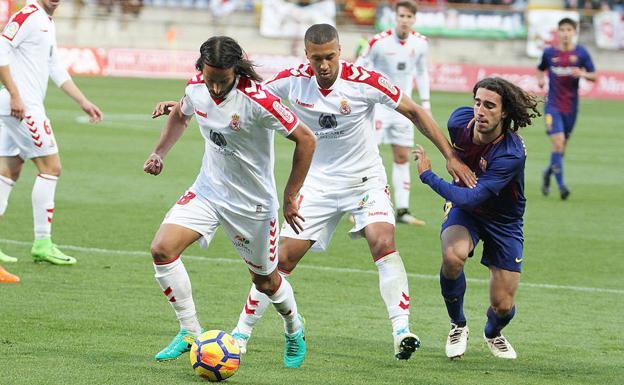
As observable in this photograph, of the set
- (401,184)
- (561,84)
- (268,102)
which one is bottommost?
(401,184)

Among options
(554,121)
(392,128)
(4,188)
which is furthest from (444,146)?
(554,121)

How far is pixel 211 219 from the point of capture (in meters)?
6.83

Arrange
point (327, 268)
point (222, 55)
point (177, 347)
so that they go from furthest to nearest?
point (327, 268), point (177, 347), point (222, 55)

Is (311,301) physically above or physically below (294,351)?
below

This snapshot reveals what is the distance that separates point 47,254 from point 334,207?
3452mm

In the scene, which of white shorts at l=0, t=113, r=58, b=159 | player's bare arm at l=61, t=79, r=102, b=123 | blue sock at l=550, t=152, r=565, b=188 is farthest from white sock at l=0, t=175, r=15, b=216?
blue sock at l=550, t=152, r=565, b=188

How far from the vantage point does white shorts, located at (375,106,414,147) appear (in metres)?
13.4

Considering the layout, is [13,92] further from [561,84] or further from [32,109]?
[561,84]

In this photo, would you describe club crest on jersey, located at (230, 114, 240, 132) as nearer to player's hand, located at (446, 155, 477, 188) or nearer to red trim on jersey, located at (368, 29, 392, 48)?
player's hand, located at (446, 155, 477, 188)

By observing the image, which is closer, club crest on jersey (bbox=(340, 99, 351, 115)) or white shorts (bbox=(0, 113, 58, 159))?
club crest on jersey (bbox=(340, 99, 351, 115))

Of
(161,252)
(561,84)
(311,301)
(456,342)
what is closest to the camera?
(161,252)

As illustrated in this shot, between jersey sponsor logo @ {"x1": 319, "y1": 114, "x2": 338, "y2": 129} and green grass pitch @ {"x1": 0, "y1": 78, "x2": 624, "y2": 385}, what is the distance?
1.44 meters

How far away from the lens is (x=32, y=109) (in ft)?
32.4

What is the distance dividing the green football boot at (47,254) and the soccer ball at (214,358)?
388 centimetres
